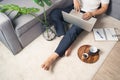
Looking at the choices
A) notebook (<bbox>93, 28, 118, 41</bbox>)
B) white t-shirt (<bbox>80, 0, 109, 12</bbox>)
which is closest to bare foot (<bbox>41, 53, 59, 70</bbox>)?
notebook (<bbox>93, 28, 118, 41</bbox>)

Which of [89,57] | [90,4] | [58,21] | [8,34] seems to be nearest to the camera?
[8,34]

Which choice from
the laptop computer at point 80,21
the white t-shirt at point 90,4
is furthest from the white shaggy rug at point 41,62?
the white t-shirt at point 90,4

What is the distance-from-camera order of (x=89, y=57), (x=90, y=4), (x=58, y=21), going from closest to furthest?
(x=89, y=57) → (x=90, y=4) → (x=58, y=21)

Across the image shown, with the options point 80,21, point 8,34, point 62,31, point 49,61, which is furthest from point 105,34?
point 8,34

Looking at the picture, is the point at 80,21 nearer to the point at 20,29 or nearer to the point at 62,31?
the point at 62,31

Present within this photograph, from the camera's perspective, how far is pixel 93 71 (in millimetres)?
1364

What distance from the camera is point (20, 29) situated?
1.38 m

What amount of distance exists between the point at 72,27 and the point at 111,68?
595 millimetres

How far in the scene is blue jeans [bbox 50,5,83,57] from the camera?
1470mm

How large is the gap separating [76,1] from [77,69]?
76cm

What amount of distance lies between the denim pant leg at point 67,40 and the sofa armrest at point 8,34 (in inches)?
16.8

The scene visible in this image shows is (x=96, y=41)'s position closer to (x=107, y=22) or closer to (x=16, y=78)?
(x=107, y=22)

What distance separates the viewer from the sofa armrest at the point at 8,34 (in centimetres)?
124

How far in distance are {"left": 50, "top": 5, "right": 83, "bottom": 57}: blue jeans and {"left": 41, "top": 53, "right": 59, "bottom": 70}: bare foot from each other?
0.15 ft
